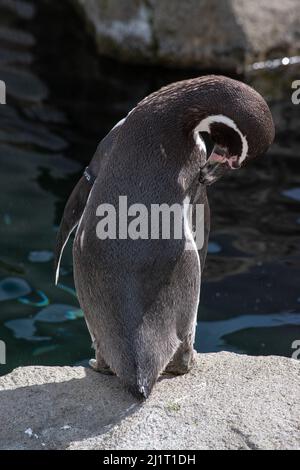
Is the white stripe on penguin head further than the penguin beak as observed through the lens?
No

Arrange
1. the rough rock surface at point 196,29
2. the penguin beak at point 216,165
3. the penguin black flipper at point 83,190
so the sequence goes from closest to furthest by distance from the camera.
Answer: the penguin beak at point 216,165 < the penguin black flipper at point 83,190 < the rough rock surface at point 196,29

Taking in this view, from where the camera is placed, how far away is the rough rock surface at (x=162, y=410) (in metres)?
3.34

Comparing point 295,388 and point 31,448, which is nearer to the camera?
point 31,448

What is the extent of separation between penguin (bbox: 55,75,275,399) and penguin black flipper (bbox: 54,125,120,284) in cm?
19

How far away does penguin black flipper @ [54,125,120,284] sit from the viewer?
3898 mm

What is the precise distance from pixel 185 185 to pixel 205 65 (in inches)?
187

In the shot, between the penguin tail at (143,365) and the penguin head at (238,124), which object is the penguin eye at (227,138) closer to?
the penguin head at (238,124)

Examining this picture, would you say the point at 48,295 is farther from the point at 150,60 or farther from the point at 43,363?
the point at 150,60

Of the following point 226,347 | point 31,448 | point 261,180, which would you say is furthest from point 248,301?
point 31,448

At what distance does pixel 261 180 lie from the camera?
6.86 metres

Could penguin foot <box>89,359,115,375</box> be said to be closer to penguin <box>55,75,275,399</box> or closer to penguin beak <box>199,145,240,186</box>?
penguin <box>55,75,275,399</box>


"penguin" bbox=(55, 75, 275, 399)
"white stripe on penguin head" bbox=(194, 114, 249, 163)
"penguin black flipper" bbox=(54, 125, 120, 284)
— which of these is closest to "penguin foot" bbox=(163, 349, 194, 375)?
"penguin" bbox=(55, 75, 275, 399)

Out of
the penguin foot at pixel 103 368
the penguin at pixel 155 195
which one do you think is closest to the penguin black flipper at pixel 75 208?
the penguin at pixel 155 195

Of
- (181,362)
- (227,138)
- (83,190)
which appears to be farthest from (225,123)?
(181,362)
